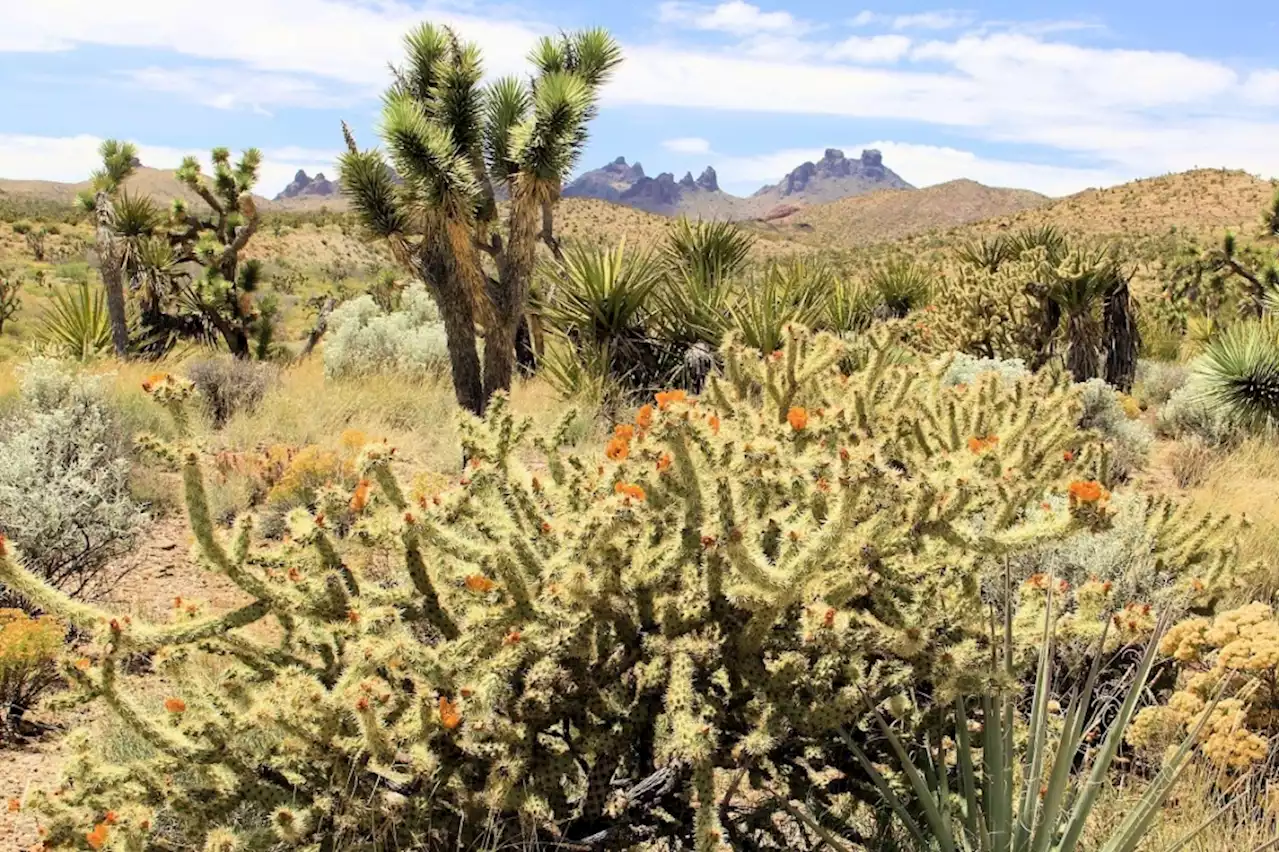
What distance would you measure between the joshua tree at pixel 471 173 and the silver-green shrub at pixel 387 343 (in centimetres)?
250

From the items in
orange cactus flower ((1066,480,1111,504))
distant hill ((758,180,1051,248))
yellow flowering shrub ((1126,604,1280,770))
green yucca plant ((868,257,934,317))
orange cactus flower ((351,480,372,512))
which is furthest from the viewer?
distant hill ((758,180,1051,248))

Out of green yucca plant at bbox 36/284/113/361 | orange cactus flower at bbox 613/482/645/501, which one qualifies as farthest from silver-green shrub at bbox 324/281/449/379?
orange cactus flower at bbox 613/482/645/501

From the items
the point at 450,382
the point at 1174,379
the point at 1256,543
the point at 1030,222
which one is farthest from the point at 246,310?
the point at 1030,222

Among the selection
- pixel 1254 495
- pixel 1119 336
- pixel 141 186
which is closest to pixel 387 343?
pixel 1119 336

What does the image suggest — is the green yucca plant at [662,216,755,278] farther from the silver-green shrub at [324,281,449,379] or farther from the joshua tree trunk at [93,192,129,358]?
the joshua tree trunk at [93,192,129,358]

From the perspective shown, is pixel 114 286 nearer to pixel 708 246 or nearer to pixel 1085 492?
pixel 708 246

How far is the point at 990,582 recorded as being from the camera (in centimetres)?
507

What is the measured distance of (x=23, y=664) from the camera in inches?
181

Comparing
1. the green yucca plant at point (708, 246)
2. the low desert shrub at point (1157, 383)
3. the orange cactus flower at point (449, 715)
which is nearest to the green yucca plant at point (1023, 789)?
the orange cactus flower at point (449, 715)

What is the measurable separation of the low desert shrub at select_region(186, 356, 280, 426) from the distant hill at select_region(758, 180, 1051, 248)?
3005 inches

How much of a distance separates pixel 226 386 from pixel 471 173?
3.25 meters

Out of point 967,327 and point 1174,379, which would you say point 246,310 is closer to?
point 967,327

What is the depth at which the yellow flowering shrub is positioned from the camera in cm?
389

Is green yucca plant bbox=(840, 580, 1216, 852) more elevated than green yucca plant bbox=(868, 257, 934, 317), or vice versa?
green yucca plant bbox=(868, 257, 934, 317)
